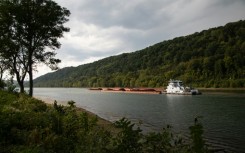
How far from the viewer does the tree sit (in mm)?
36906

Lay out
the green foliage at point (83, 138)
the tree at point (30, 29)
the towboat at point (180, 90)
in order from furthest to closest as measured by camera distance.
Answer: the towboat at point (180, 90), the tree at point (30, 29), the green foliage at point (83, 138)

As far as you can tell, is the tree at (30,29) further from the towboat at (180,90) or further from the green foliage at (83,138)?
the towboat at (180,90)

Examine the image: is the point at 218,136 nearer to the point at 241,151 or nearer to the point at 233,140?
the point at 233,140

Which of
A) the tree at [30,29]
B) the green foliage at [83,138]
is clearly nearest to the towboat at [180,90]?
the tree at [30,29]

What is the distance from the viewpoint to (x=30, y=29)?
38.6 metres

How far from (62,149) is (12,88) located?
2575 centimetres

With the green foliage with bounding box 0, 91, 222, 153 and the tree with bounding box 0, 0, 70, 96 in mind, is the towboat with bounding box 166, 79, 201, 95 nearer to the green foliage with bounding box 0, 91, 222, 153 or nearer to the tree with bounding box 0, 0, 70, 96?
the tree with bounding box 0, 0, 70, 96

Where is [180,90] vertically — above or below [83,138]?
above

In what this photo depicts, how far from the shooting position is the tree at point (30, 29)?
36.9m

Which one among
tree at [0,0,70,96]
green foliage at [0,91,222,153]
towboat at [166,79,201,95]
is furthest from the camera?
towboat at [166,79,201,95]

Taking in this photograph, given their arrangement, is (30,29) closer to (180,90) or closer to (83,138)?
(83,138)

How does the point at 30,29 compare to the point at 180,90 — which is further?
the point at 180,90

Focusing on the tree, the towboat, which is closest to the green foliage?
the tree

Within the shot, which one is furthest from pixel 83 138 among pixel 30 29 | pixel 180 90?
pixel 180 90
